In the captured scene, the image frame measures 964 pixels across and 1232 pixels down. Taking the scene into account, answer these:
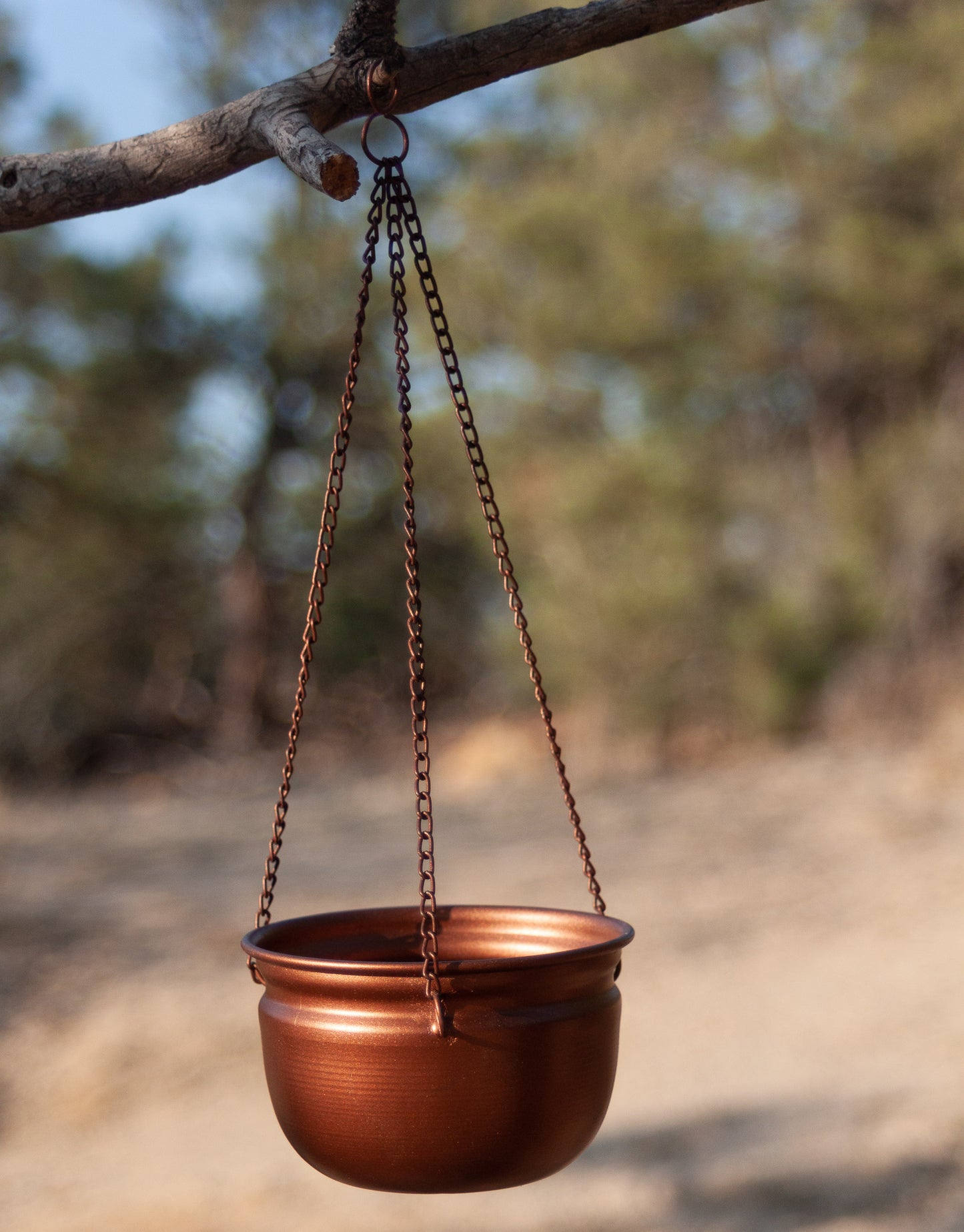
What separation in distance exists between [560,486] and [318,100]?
21.7ft

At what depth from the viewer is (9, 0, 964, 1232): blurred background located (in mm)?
7211

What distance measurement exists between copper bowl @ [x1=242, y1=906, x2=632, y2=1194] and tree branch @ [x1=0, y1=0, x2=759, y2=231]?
0.86 metres

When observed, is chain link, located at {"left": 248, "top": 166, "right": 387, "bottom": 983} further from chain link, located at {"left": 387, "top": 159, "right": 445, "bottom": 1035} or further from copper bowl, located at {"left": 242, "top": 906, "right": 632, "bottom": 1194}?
copper bowl, located at {"left": 242, "top": 906, "right": 632, "bottom": 1194}

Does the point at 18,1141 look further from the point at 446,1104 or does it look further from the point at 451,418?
the point at 451,418

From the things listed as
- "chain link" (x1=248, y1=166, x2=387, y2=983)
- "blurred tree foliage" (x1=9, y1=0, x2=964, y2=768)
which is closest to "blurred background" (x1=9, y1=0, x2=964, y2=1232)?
"blurred tree foliage" (x1=9, y1=0, x2=964, y2=768)

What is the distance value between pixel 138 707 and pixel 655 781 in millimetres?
3567

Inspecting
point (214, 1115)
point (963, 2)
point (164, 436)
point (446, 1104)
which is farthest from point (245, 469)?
point (446, 1104)

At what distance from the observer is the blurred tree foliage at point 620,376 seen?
25.2ft

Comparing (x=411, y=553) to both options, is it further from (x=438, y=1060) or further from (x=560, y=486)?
(x=560, y=486)

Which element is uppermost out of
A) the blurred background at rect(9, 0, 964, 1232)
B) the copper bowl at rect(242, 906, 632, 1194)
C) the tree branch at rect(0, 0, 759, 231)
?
the blurred background at rect(9, 0, 964, 1232)

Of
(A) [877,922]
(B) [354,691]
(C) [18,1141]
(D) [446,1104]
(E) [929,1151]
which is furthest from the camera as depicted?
(B) [354,691]

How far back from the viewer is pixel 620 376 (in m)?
8.17

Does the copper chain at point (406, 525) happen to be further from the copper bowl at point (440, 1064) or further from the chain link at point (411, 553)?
the copper bowl at point (440, 1064)

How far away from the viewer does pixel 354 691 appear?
9586 millimetres
